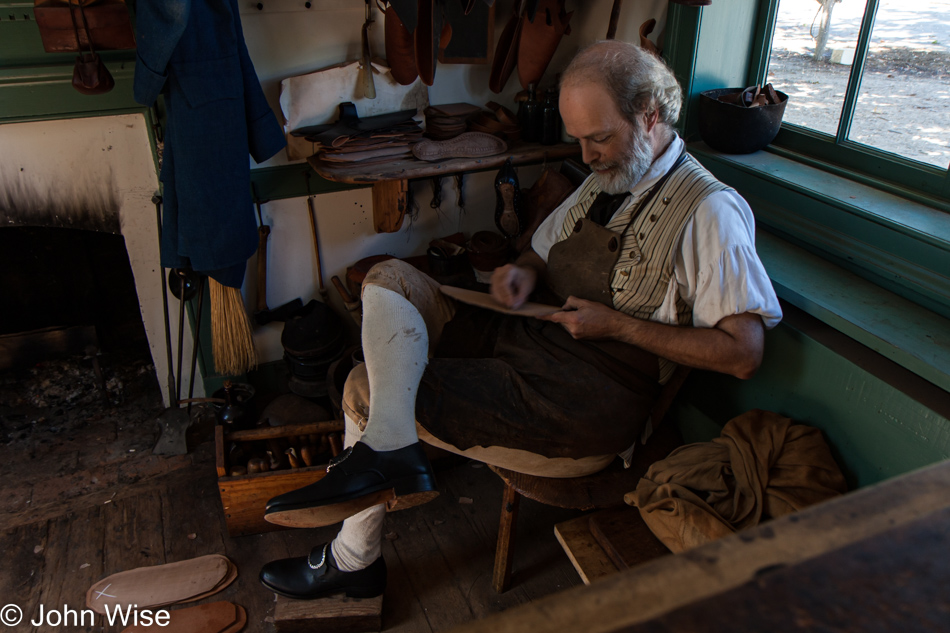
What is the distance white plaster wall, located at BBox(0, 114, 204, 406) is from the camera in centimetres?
235

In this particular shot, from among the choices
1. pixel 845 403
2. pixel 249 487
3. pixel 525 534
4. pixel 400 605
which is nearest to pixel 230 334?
pixel 249 487

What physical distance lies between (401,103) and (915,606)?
8.79ft

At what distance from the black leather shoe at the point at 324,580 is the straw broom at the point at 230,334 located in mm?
A: 1050

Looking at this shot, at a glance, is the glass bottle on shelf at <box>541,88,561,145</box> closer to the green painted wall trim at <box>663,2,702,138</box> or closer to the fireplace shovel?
the green painted wall trim at <box>663,2,702,138</box>

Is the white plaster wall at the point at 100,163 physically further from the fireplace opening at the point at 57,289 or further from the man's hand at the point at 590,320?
the man's hand at the point at 590,320

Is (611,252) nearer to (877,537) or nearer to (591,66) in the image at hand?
(591,66)

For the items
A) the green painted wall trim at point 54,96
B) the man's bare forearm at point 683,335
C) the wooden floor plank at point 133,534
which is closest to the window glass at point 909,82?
the man's bare forearm at point 683,335

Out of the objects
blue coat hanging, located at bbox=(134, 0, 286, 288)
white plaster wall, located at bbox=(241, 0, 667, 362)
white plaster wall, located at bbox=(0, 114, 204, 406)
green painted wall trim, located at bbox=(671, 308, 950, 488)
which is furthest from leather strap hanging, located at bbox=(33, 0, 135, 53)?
green painted wall trim, located at bbox=(671, 308, 950, 488)

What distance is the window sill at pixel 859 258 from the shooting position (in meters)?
1.52

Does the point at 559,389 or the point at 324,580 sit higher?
the point at 559,389

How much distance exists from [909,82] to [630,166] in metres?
0.88

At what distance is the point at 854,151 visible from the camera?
2.04 m

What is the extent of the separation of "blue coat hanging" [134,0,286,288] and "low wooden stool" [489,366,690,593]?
1328 millimetres

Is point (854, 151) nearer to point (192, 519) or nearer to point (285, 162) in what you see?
point (285, 162)
